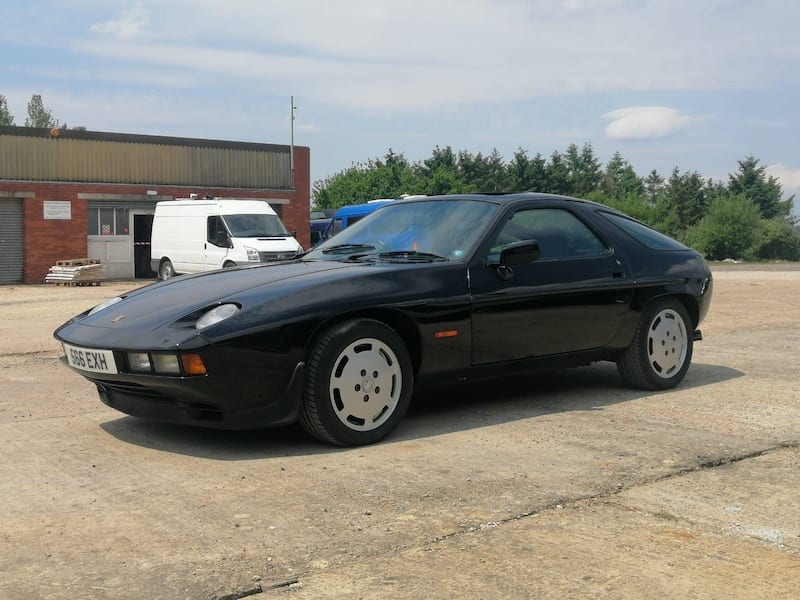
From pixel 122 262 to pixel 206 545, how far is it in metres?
26.8

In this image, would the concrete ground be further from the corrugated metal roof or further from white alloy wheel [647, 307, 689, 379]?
the corrugated metal roof

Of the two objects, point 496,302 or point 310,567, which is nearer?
point 310,567

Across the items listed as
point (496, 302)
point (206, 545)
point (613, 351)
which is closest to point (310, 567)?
point (206, 545)

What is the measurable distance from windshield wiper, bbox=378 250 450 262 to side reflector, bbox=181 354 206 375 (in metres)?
1.50

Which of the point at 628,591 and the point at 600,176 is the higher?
the point at 600,176

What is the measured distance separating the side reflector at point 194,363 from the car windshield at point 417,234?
4.89 feet

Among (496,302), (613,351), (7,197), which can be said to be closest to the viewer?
(496,302)

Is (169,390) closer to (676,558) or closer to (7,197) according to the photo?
(676,558)

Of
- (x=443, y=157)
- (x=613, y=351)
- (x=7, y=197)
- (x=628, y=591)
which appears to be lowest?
(x=628, y=591)

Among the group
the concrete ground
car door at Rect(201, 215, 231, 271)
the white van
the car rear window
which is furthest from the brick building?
the car rear window

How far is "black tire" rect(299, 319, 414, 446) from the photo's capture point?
480cm

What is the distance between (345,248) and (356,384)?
1396mm

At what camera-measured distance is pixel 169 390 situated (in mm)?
4660

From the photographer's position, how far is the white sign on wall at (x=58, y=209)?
27.8 m
